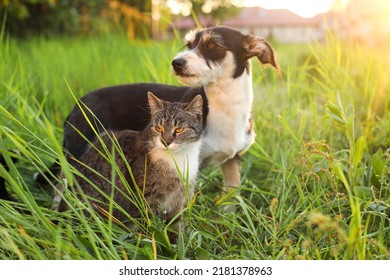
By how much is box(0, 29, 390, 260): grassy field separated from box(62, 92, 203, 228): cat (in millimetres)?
143

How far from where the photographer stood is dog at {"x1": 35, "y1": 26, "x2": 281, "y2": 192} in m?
2.72

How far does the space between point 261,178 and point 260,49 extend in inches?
38.3

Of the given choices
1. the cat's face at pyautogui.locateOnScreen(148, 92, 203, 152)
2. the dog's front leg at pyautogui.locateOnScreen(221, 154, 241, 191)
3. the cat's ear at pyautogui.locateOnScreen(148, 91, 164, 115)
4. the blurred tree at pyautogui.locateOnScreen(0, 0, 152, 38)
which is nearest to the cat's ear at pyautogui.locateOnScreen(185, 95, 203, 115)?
the cat's face at pyautogui.locateOnScreen(148, 92, 203, 152)

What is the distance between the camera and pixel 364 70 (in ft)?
12.6

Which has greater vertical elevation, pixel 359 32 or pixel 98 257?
pixel 359 32

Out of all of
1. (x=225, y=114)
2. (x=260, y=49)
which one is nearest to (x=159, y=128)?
(x=225, y=114)

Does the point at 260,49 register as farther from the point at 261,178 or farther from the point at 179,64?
the point at 261,178

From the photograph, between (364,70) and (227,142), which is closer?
(227,142)

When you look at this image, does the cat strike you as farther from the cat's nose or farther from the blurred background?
the blurred background

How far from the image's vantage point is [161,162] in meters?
2.45

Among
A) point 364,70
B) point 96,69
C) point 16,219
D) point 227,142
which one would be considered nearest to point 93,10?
point 96,69
